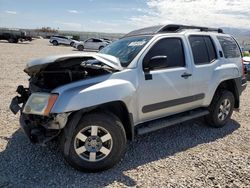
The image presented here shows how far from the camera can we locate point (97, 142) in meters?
3.48

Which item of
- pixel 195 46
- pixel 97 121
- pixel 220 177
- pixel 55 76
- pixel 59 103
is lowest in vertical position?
pixel 220 177

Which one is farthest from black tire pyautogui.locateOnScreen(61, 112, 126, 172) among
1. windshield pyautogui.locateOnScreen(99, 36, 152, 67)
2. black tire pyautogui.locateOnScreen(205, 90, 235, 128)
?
black tire pyautogui.locateOnScreen(205, 90, 235, 128)

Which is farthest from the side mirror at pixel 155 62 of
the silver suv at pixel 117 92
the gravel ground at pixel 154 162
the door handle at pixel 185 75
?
the gravel ground at pixel 154 162

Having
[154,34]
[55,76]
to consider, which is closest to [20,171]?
[55,76]

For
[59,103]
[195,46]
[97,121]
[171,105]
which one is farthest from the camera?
[195,46]

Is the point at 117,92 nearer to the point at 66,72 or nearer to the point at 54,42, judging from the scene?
the point at 66,72

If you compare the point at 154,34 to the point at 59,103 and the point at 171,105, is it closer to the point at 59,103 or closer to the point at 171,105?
the point at 171,105

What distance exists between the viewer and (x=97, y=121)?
3.39 metres

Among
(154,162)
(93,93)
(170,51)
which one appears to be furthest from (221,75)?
(93,93)

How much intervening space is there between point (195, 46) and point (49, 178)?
132 inches

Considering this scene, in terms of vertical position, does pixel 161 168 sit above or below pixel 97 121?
below

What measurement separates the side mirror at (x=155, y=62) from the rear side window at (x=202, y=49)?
1.12 m

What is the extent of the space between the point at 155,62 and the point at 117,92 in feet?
2.52

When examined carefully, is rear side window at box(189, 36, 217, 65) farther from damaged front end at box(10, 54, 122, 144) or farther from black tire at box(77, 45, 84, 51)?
black tire at box(77, 45, 84, 51)
